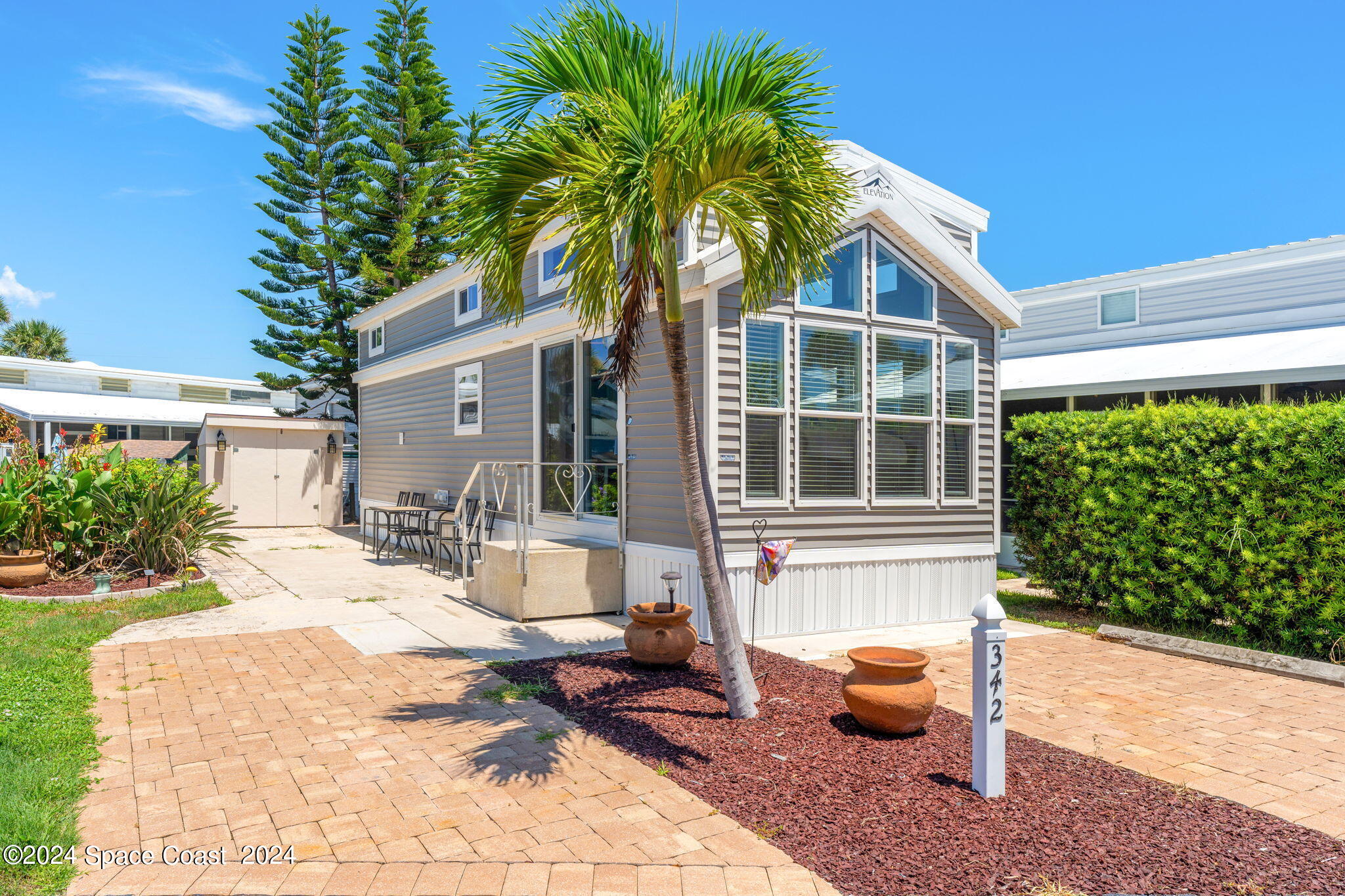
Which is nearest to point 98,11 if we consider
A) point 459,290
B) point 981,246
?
point 459,290

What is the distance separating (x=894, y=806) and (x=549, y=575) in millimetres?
4759

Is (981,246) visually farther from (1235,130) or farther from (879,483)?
(1235,130)

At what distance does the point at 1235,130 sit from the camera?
52.2 ft

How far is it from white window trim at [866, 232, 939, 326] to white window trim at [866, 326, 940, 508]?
102mm

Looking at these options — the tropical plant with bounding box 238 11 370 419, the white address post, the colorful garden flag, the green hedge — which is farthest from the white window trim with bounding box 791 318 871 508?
the tropical plant with bounding box 238 11 370 419

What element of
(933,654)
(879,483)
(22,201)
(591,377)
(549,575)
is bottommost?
(933,654)

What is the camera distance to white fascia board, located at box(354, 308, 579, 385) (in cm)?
939

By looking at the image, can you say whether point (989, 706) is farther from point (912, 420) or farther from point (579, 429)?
point (579, 429)

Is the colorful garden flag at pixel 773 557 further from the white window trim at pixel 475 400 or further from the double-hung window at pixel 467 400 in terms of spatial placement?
the double-hung window at pixel 467 400

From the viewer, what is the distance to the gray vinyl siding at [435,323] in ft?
33.1

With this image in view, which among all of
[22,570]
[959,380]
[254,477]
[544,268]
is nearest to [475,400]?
[544,268]

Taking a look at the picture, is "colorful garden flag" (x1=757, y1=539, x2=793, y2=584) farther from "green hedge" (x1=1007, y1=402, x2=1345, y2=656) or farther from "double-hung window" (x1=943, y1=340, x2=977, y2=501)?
"green hedge" (x1=1007, y1=402, x2=1345, y2=656)

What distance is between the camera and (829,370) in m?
7.70

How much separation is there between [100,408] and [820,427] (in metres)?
25.5
